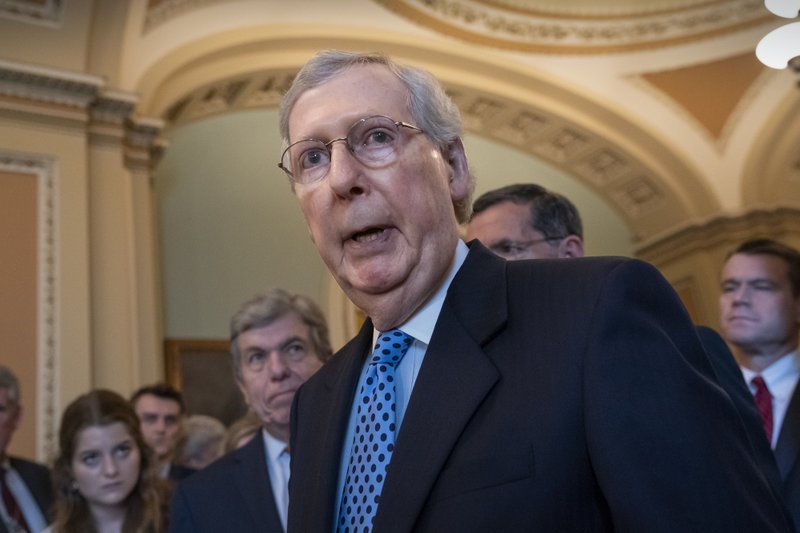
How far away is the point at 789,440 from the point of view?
2.92 m

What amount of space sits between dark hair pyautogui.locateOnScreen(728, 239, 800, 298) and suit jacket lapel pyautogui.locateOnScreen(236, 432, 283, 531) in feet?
6.98

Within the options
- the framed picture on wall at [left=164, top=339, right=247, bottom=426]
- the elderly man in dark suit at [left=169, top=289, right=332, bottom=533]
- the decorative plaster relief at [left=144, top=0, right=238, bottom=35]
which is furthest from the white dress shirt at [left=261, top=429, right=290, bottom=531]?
the decorative plaster relief at [left=144, top=0, right=238, bottom=35]

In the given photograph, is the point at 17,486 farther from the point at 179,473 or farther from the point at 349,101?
the point at 349,101

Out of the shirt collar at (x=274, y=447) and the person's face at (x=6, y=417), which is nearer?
the shirt collar at (x=274, y=447)

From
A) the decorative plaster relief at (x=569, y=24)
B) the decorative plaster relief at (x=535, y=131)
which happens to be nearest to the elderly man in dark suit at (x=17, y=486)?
the decorative plaster relief at (x=535, y=131)

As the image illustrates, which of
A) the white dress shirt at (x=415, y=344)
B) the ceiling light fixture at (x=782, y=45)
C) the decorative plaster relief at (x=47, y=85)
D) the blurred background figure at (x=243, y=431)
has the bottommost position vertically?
the white dress shirt at (x=415, y=344)

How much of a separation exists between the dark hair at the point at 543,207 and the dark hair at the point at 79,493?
5.33ft

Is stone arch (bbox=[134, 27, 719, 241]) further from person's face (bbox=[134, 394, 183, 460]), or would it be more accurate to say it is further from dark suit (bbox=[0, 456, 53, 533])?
dark suit (bbox=[0, 456, 53, 533])

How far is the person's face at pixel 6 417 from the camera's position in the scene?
145 inches

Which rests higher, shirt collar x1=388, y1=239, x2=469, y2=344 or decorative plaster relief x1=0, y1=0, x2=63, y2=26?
decorative plaster relief x1=0, y1=0, x2=63, y2=26

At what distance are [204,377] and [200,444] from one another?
3194 mm

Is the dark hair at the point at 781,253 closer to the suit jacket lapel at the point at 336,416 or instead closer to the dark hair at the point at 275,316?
the dark hair at the point at 275,316

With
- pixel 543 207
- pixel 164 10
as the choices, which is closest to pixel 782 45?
pixel 543 207

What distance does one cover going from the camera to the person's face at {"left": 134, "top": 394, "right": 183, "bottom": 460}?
480cm
